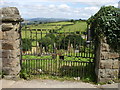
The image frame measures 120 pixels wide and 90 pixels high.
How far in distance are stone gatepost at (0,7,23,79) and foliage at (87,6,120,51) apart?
102 inches

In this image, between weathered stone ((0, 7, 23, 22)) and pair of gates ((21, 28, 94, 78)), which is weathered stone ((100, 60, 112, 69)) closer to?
pair of gates ((21, 28, 94, 78))

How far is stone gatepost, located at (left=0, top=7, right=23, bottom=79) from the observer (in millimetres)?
4645

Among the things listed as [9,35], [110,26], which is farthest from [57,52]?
[110,26]

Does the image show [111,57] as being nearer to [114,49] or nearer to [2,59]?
[114,49]

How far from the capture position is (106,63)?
473 cm

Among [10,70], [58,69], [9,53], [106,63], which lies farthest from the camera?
[58,69]

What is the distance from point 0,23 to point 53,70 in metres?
2.49

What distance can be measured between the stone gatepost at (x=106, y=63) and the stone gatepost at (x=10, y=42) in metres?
2.69

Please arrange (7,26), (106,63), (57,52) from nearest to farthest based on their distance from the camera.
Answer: (7,26) < (106,63) < (57,52)

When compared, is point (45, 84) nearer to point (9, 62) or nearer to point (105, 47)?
point (9, 62)

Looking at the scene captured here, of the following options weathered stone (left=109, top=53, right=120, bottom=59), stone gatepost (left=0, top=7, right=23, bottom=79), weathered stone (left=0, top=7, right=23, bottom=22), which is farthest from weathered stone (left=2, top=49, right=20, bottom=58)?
weathered stone (left=109, top=53, right=120, bottom=59)

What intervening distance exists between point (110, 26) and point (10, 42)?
3.16 metres

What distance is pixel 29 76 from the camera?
5398 millimetres

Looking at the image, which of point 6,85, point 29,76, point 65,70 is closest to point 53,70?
point 65,70
